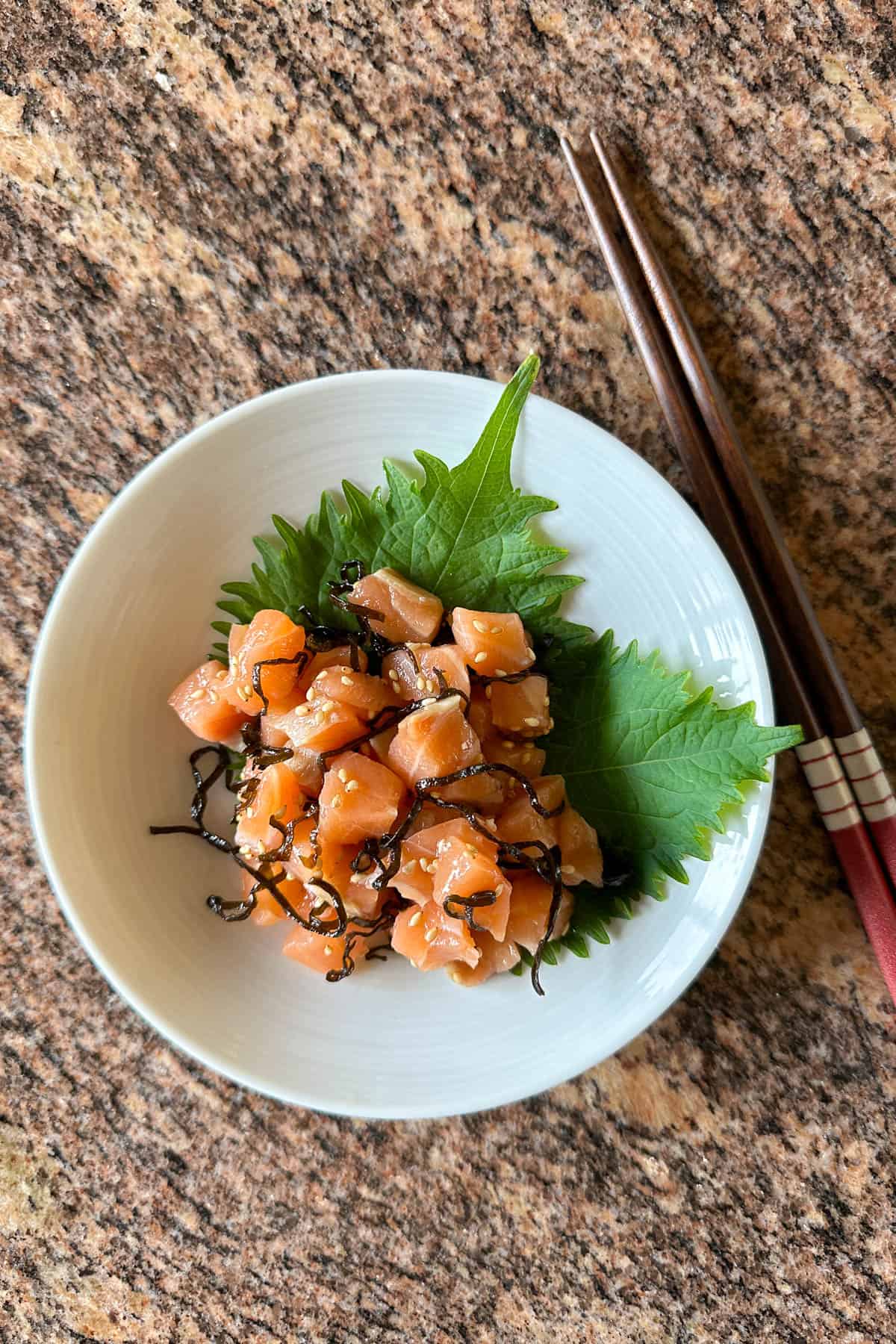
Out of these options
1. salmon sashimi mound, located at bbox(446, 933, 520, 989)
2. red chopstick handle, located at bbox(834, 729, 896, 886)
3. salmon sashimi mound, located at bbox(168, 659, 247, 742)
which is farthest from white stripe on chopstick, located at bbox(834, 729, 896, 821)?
salmon sashimi mound, located at bbox(168, 659, 247, 742)

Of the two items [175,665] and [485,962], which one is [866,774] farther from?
[175,665]

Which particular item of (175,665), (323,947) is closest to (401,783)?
(323,947)

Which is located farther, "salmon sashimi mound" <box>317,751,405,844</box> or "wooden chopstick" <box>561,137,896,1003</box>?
"wooden chopstick" <box>561,137,896,1003</box>

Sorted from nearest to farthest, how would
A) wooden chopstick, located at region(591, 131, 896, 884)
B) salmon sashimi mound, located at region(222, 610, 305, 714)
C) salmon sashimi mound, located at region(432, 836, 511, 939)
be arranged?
salmon sashimi mound, located at region(432, 836, 511, 939)
salmon sashimi mound, located at region(222, 610, 305, 714)
wooden chopstick, located at region(591, 131, 896, 884)

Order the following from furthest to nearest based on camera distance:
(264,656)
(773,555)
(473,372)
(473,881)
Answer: (473,372), (773,555), (264,656), (473,881)

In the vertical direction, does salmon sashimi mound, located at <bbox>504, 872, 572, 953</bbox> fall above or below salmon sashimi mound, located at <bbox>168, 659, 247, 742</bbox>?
below

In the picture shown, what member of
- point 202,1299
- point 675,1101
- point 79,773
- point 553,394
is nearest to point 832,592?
point 553,394

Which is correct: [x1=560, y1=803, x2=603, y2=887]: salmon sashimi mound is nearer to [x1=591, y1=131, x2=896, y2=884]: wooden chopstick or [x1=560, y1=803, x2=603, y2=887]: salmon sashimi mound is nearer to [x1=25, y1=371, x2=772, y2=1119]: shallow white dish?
[x1=25, y1=371, x2=772, y2=1119]: shallow white dish
